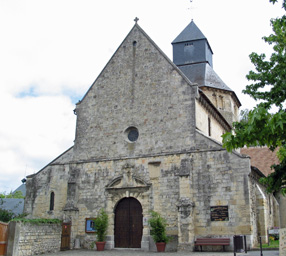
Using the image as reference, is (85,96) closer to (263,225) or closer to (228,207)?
(228,207)

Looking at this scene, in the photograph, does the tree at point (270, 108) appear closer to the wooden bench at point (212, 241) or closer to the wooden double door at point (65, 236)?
the wooden bench at point (212, 241)

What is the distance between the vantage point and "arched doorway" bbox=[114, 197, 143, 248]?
19.3 meters

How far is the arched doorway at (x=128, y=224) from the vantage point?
19.3m

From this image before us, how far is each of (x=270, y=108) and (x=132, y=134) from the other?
31.9 ft

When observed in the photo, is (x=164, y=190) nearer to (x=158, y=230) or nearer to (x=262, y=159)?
(x=158, y=230)

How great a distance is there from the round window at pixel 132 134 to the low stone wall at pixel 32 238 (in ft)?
20.7

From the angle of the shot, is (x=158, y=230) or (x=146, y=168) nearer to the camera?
(x=158, y=230)

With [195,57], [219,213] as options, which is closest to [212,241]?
[219,213]

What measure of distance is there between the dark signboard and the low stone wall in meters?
8.11

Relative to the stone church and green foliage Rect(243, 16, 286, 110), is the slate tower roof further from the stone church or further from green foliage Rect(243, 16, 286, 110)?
green foliage Rect(243, 16, 286, 110)

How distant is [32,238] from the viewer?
656 inches

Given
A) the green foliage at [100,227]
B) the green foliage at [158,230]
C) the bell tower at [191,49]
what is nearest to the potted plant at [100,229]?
the green foliage at [100,227]

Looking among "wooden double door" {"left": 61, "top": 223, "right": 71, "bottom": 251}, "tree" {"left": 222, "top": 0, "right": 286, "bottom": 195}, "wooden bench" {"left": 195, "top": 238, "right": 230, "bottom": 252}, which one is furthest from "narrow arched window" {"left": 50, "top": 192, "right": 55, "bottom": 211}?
"tree" {"left": 222, "top": 0, "right": 286, "bottom": 195}

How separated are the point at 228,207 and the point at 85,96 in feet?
37.8
